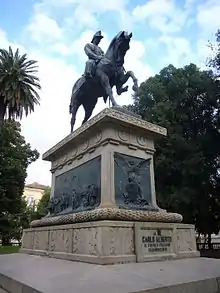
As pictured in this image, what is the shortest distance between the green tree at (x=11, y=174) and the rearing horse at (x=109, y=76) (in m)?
18.1

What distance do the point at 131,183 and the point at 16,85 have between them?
24436mm

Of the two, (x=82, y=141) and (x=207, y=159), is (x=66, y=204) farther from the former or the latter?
(x=207, y=159)

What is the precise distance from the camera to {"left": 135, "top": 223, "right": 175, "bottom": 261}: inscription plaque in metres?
5.91

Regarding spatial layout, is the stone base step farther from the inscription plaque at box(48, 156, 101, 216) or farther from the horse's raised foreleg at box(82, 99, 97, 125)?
the horse's raised foreleg at box(82, 99, 97, 125)

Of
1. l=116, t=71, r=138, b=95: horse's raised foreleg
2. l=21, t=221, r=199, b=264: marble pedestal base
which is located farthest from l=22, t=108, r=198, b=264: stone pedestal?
l=116, t=71, r=138, b=95: horse's raised foreleg

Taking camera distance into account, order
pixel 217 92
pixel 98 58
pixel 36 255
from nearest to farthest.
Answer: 1. pixel 36 255
2. pixel 98 58
3. pixel 217 92

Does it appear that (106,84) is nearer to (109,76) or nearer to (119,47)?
(109,76)

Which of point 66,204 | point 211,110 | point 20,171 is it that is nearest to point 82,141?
point 66,204

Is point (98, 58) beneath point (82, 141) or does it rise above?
above

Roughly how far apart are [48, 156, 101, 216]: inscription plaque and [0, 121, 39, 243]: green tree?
17592 mm

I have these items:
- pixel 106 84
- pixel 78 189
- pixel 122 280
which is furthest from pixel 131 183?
pixel 122 280

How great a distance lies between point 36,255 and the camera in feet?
26.4

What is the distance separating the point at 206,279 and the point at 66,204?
4.56 metres

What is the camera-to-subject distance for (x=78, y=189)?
25.7 feet
